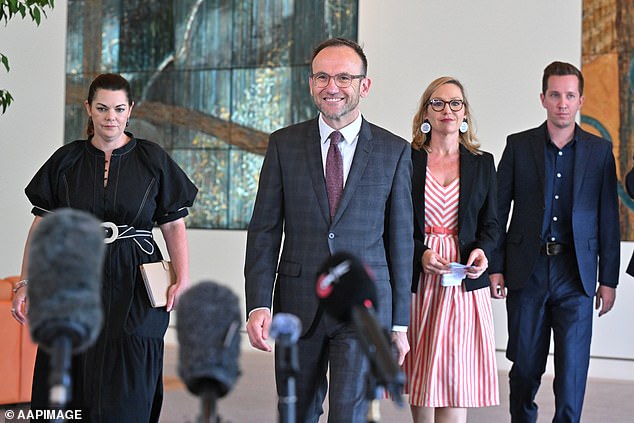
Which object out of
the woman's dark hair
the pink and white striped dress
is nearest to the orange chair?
the woman's dark hair

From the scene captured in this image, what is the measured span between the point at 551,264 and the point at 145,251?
1.96 metres

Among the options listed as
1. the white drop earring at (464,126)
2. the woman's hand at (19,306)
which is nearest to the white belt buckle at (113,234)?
the woman's hand at (19,306)

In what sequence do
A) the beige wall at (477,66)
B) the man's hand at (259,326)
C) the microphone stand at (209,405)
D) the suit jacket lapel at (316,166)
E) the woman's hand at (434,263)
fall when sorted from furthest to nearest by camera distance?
the beige wall at (477,66) < the woman's hand at (434,263) < the suit jacket lapel at (316,166) < the man's hand at (259,326) < the microphone stand at (209,405)

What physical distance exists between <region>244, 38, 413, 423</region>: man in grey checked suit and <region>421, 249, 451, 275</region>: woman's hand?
30.7 inches

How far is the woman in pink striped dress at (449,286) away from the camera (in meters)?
4.61

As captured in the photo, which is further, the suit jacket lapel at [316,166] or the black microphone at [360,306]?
the suit jacket lapel at [316,166]

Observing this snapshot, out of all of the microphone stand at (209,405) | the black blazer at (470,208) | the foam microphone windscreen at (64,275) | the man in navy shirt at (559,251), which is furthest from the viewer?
the man in navy shirt at (559,251)

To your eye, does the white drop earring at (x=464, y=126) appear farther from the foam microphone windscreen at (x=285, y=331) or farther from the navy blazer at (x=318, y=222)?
the foam microphone windscreen at (x=285, y=331)

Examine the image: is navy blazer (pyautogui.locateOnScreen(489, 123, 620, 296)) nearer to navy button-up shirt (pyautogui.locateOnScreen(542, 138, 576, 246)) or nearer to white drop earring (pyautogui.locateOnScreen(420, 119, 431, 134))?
navy button-up shirt (pyautogui.locateOnScreen(542, 138, 576, 246))

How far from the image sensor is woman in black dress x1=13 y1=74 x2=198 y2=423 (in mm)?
4160

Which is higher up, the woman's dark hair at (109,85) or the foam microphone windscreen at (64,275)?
the woman's dark hair at (109,85)

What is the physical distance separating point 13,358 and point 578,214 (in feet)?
11.3

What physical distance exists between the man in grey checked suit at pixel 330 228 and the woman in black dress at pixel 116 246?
2.31 ft

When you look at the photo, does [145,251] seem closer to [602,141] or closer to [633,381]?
[602,141]
